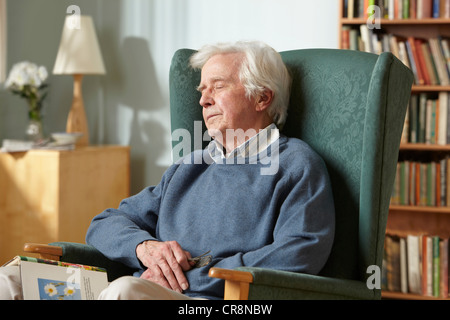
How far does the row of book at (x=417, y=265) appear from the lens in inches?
108

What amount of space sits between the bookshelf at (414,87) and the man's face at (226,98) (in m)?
1.18

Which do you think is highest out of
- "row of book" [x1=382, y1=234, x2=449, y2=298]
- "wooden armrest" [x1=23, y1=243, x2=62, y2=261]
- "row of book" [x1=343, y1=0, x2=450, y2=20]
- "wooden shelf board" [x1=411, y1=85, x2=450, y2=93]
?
"row of book" [x1=343, y1=0, x2=450, y2=20]

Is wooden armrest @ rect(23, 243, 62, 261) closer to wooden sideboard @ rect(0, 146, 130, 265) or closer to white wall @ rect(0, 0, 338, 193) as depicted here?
wooden sideboard @ rect(0, 146, 130, 265)

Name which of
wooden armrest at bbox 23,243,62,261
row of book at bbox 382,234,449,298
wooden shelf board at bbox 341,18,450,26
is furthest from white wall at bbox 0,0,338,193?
wooden armrest at bbox 23,243,62,261

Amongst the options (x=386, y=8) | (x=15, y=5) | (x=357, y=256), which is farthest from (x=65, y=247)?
(x=15, y=5)

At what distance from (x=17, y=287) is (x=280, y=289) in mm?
643

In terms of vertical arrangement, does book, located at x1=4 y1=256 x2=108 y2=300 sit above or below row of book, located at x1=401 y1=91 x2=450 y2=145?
below

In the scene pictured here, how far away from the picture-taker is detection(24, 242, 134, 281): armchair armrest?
5.29 ft

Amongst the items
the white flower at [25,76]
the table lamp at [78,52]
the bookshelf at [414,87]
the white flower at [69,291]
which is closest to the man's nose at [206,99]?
the white flower at [69,291]

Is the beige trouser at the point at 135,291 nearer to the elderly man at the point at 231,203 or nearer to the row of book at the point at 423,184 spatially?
the elderly man at the point at 231,203

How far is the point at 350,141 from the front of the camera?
163 cm

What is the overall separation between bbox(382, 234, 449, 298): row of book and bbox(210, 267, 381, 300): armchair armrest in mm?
1334

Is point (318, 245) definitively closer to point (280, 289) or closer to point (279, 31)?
point (280, 289)

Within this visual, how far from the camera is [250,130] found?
175 centimetres
